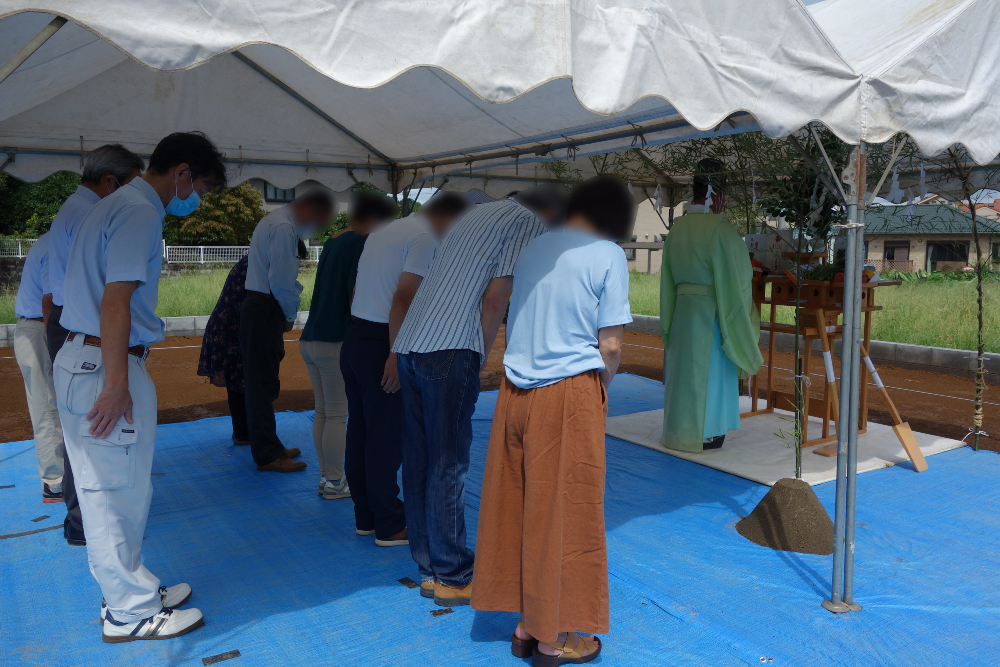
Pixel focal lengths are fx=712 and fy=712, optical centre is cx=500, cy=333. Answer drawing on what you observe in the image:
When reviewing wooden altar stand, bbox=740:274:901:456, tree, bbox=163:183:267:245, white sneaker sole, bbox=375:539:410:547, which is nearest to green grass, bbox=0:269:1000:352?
wooden altar stand, bbox=740:274:901:456

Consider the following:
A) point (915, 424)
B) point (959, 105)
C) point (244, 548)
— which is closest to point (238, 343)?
point (244, 548)

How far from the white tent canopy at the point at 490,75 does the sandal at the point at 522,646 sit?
68.6 inches

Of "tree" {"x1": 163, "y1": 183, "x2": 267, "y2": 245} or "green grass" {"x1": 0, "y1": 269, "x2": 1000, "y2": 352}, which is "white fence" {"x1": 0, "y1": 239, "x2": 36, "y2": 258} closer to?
"green grass" {"x1": 0, "y1": 269, "x2": 1000, "y2": 352}

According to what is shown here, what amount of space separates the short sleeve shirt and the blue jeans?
0.52 metres

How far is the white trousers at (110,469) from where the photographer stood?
7.42 ft

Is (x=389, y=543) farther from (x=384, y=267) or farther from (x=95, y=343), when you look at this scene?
(x=95, y=343)

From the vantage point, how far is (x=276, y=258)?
3977 mm

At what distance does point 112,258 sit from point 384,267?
1.14 metres

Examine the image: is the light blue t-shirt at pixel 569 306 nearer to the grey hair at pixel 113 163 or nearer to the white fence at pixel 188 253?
the grey hair at pixel 113 163

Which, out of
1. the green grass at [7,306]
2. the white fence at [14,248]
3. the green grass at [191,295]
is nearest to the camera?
the green grass at [7,306]

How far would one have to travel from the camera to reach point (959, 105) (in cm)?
292

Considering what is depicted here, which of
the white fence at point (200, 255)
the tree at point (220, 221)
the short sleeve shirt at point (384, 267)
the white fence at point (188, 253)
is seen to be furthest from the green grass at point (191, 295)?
the tree at point (220, 221)

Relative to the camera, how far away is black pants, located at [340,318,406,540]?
10.2 ft

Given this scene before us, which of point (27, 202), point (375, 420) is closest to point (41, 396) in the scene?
point (375, 420)
